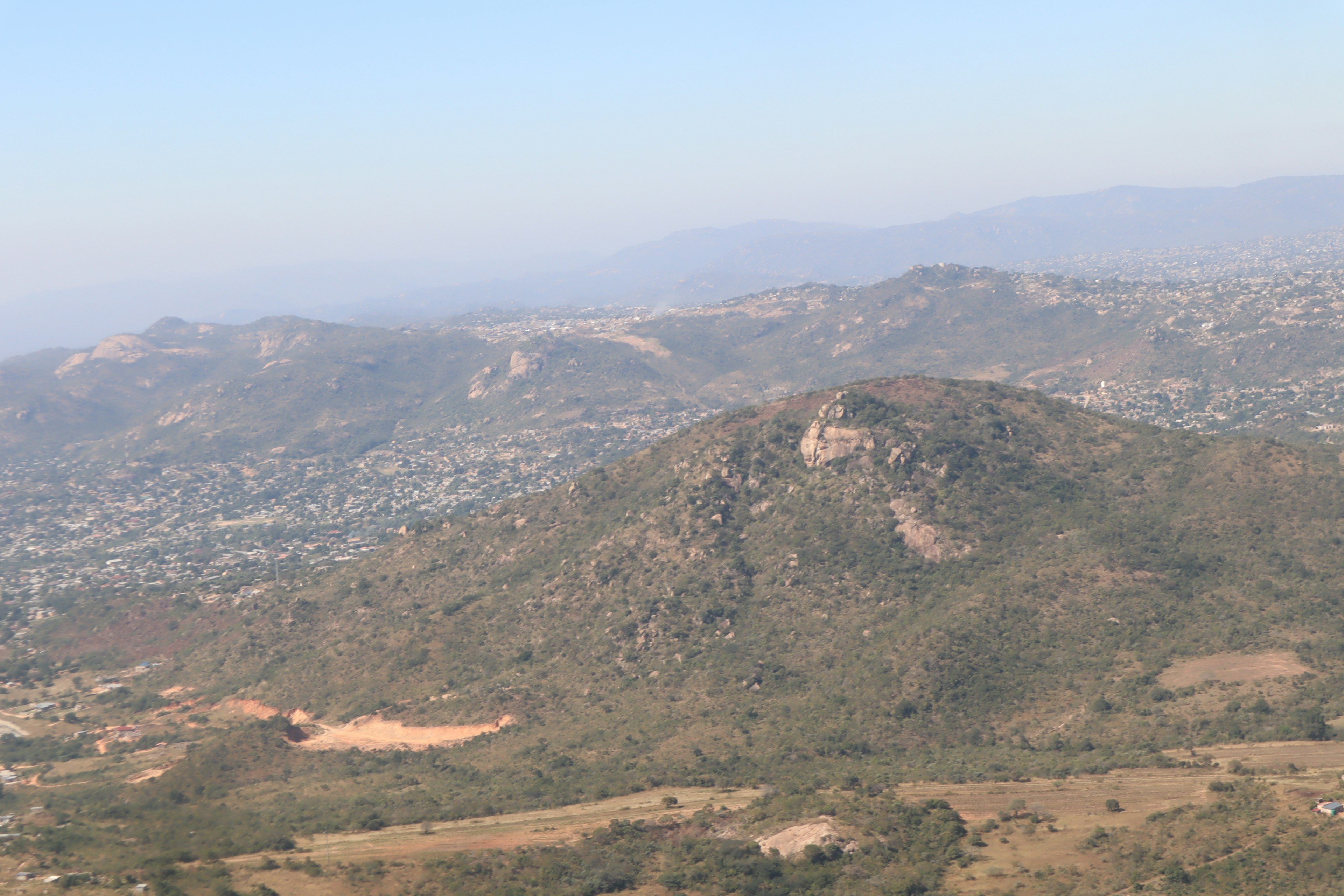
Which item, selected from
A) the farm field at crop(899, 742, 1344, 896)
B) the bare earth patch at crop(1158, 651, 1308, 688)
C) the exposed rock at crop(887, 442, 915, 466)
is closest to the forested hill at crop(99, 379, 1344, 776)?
the exposed rock at crop(887, 442, 915, 466)

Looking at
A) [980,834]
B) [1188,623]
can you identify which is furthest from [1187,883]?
[1188,623]

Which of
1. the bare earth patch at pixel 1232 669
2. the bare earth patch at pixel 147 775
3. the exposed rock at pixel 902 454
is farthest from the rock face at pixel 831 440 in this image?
the bare earth patch at pixel 147 775

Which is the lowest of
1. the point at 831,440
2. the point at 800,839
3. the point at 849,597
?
the point at 800,839

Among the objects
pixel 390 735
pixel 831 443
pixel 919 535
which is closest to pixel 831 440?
pixel 831 443

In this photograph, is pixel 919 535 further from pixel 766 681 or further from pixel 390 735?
pixel 390 735

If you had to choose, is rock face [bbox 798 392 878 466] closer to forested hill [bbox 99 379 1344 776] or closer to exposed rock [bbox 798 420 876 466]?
exposed rock [bbox 798 420 876 466]

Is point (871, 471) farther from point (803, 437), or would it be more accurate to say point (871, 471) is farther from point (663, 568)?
point (663, 568)
